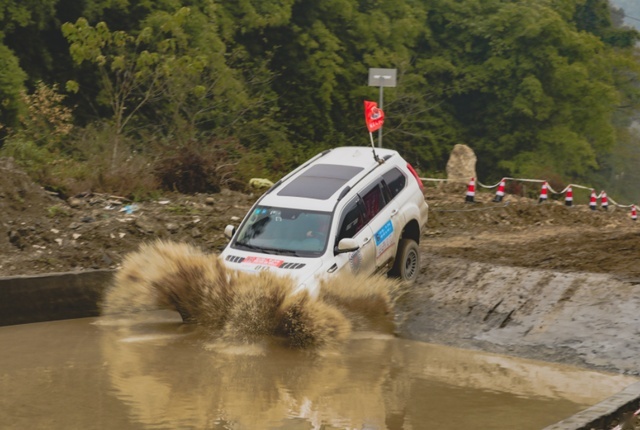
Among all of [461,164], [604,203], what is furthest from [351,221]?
[604,203]

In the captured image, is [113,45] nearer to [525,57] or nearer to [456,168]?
[456,168]

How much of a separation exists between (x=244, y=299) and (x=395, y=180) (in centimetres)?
379

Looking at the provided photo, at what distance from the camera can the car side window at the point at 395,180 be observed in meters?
16.3

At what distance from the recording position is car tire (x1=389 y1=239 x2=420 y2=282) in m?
16.4

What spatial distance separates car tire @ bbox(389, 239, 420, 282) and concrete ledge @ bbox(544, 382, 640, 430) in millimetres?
6944

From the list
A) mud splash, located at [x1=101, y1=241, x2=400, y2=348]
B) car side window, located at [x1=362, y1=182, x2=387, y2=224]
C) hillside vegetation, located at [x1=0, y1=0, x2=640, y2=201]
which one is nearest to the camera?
mud splash, located at [x1=101, y1=241, x2=400, y2=348]

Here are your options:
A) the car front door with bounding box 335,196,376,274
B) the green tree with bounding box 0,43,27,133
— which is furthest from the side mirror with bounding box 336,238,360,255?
the green tree with bounding box 0,43,27,133

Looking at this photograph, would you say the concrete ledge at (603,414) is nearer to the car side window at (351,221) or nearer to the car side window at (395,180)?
the car side window at (351,221)

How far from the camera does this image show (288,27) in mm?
49000

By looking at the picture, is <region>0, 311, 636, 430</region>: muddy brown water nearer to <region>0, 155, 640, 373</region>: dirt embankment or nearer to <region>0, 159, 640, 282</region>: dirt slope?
<region>0, 155, 640, 373</region>: dirt embankment

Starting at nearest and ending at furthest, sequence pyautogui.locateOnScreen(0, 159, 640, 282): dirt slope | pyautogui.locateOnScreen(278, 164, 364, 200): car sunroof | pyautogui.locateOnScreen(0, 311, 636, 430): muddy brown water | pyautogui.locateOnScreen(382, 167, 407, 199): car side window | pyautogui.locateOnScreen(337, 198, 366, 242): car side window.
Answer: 1. pyautogui.locateOnScreen(0, 311, 636, 430): muddy brown water
2. pyautogui.locateOnScreen(337, 198, 366, 242): car side window
3. pyautogui.locateOnScreen(278, 164, 364, 200): car sunroof
4. pyautogui.locateOnScreen(382, 167, 407, 199): car side window
5. pyautogui.locateOnScreen(0, 159, 640, 282): dirt slope

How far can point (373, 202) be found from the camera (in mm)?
15742

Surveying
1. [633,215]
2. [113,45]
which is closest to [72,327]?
[113,45]

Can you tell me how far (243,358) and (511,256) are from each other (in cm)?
754
